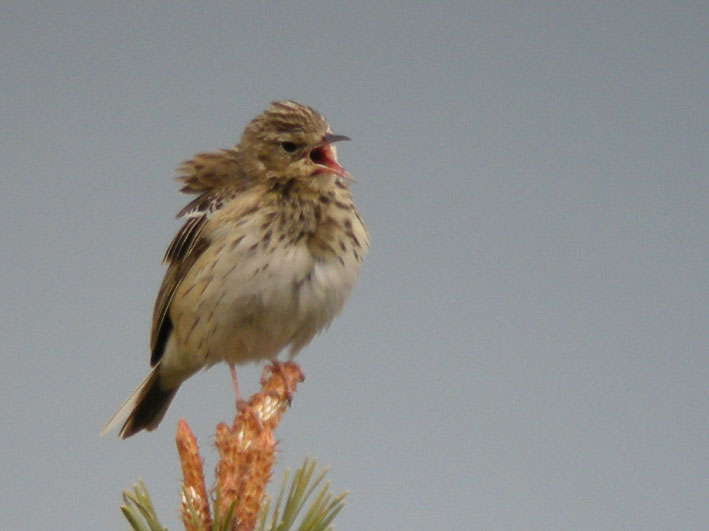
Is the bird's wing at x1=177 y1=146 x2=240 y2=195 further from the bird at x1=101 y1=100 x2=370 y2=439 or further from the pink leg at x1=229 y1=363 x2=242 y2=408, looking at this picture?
the pink leg at x1=229 y1=363 x2=242 y2=408

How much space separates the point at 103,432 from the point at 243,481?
269cm

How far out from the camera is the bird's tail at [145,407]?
5371mm

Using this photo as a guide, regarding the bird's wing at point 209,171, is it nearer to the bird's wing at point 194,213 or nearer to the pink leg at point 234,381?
the bird's wing at point 194,213

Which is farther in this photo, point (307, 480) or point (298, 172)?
point (298, 172)

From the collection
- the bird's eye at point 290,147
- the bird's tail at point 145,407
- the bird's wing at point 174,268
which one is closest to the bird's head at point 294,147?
the bird's eye at point 290,147

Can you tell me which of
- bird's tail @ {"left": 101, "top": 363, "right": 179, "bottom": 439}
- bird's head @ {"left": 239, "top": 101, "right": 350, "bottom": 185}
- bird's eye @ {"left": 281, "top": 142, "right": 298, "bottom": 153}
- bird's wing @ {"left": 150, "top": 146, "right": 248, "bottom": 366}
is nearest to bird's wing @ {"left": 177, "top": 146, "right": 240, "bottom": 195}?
bird's wing @ {"left": 150, "top": 146, "right": 248, "bottom": 366}

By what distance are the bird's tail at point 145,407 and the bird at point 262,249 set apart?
16mm

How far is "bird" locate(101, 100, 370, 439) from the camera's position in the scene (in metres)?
4.56

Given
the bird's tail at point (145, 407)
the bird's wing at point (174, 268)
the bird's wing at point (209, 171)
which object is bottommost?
the bird's tail at point (145, 407)

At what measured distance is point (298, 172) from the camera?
480cm

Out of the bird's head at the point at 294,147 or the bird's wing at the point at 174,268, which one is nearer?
the bird's head at the point at 294,147

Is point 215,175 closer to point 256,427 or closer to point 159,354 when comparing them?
point 159,354

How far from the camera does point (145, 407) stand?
5488 millimetres

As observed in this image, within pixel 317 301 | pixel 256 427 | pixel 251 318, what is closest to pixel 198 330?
pixel 251 318
